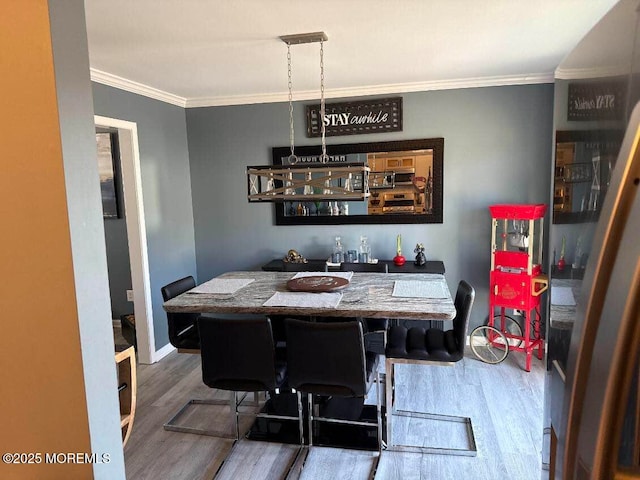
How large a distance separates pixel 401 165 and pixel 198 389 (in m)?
2.56

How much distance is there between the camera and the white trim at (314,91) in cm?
352

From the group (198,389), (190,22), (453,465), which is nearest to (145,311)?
(198,389)

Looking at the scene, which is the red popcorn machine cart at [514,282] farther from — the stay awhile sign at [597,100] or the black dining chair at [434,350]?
the stay awhile sign at [597,100]

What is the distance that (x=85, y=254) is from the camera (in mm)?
1078

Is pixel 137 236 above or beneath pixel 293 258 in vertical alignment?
above

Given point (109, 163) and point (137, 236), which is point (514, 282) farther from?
point (109, 163)

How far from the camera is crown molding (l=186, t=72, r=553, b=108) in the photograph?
144 inches

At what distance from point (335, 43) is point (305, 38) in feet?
0.76

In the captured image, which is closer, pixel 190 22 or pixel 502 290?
pixel 190 22

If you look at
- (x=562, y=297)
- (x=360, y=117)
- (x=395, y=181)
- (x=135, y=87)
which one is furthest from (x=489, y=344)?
(x=135, y=87)

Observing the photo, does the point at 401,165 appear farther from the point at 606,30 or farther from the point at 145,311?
the point at 606,30

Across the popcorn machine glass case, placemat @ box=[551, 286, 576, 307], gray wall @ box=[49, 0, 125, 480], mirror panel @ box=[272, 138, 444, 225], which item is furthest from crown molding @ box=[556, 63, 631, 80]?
mirror panel @ box=[272, 138, 444, 225]

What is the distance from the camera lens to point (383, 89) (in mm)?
3934

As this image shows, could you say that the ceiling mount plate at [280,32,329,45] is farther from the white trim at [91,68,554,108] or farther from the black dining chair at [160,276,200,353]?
the black dining chair at [160,276,200,353]
